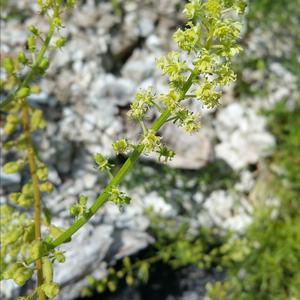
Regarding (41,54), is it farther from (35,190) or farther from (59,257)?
(59,257)

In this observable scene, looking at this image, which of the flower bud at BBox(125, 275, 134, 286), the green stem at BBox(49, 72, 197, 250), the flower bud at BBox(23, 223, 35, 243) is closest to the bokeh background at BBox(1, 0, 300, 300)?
the flower bud at BBox(125, 275, 134, 286)

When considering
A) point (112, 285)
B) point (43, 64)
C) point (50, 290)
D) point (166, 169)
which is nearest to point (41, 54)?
point (43, 64)

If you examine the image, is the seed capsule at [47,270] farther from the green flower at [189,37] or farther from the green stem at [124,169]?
the green flower at [189,37]

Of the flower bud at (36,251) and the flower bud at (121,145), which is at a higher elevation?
the flower bud at (121,145)

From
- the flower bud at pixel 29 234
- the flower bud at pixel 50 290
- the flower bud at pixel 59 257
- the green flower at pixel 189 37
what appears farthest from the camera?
the flower bud at pixel 29 234

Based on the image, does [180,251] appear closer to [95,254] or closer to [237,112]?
[95,254]

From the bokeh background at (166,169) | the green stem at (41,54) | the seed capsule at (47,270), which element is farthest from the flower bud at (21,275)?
the bokeh background at (166,169)
